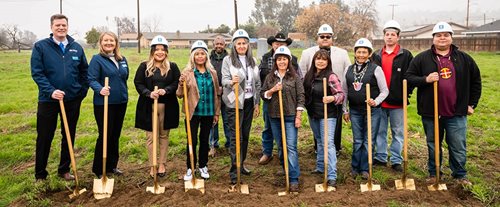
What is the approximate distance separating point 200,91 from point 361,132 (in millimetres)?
2333

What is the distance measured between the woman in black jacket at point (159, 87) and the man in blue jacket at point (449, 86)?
3285mm

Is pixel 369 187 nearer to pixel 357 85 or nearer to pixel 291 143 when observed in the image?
pixel 291 143

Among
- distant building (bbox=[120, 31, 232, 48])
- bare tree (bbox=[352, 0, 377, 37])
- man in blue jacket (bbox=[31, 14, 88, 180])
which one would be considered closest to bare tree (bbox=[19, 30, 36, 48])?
distant building (bbox=[120, 31, 232, 48])

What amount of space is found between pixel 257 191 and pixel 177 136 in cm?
301

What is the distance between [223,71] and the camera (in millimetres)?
5301

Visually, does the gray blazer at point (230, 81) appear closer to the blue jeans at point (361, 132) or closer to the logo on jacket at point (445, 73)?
the blue jeans at point (361, 132)

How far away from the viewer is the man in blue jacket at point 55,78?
5094mm

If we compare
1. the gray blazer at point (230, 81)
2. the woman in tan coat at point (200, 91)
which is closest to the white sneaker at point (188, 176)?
the woman in tan coat at point (200, 91)

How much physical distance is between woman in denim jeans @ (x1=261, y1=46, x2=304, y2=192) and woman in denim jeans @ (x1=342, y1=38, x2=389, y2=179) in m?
0.76

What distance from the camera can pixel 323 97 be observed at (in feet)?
16.7

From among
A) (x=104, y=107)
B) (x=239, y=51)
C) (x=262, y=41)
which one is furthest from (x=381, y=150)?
(x=262, y=41)

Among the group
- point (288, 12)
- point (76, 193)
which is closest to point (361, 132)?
point (76, 193)

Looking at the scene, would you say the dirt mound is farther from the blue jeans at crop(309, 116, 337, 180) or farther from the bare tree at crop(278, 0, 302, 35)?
the bare tree at crop(278, 0, 302, 35)

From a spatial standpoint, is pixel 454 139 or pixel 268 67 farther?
pixel 268 67
